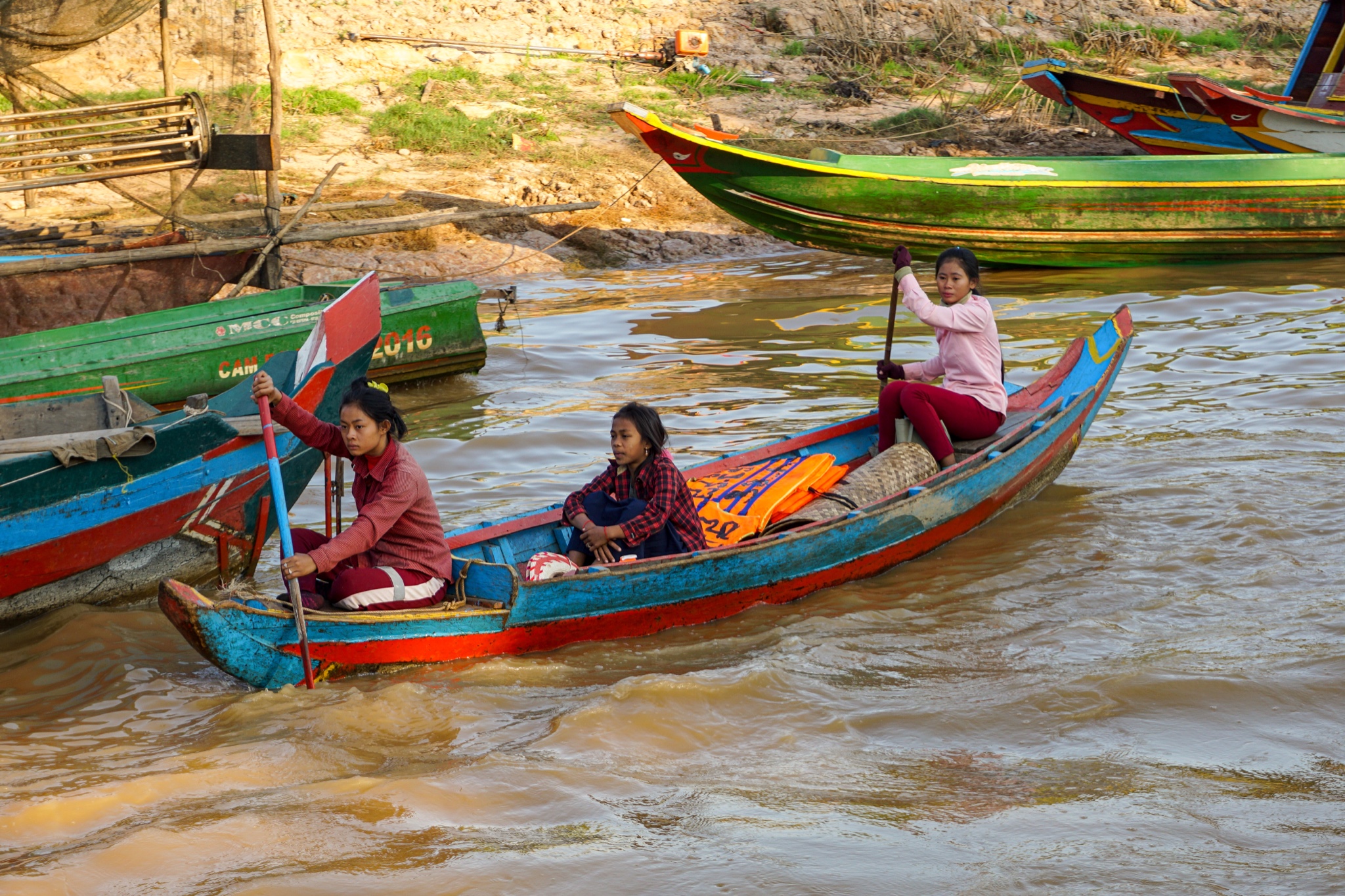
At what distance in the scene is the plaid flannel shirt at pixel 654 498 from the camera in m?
4.59

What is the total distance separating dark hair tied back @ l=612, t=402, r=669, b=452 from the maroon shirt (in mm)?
803

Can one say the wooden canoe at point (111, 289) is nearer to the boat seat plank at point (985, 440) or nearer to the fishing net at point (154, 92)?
the fishing net at point (154, 92)

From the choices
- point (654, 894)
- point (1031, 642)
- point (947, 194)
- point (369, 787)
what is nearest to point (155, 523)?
point (369, 787)

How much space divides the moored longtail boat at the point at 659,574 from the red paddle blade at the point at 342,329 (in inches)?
33.7

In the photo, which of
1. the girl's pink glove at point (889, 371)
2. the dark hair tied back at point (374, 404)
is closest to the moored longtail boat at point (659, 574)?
the girl's pink glove at point (889, 371)

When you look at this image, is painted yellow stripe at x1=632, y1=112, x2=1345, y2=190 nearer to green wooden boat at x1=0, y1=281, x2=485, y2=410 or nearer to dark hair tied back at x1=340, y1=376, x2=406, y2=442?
green wooden boat at x1=0, y1=281, x2=485, y2=410

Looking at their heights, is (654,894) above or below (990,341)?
below

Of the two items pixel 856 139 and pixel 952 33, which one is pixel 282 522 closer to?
pixel 856 139

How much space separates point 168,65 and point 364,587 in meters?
5.80

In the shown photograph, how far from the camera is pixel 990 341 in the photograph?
5.70 metres

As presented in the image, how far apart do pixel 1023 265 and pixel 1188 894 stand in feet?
31.9

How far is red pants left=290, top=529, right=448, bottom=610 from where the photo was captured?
163 inches

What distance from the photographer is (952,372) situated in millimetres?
5801

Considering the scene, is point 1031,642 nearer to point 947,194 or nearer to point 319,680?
point 319,680
